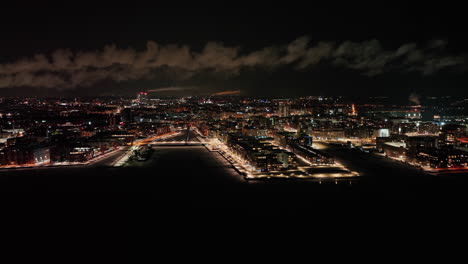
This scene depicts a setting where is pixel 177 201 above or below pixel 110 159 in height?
below

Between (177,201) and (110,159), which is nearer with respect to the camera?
(177,201)

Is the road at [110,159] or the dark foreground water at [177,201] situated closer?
the dark foreground water at [177,201]

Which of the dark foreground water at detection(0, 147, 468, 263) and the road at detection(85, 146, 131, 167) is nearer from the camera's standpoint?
the dark foreground water at detection(0, 147, 468, 263)

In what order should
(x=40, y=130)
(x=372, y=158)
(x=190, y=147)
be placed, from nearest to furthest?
(x=372, y=158) < (x=190, y=147) < (x=40, y=130)

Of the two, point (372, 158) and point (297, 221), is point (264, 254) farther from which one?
point (372, 158)

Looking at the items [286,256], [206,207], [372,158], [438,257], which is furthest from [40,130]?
[438,257]

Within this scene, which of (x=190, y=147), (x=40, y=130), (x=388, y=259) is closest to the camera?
(x=388, y=259)

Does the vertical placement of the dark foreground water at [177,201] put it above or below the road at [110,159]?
below

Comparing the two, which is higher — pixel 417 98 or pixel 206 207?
pixel 417 98

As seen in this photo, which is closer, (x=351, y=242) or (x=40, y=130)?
(x=351, y=242)

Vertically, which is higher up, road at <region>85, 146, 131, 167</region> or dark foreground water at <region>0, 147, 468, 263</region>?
road at <region>85, 146, 131, 167</region>
